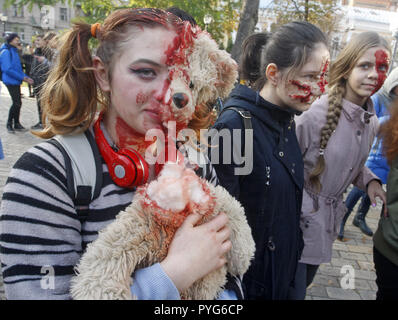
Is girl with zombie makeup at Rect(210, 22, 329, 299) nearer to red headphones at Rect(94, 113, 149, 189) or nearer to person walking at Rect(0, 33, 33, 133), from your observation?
red headphones at Rect(94, 113, 149, 189)

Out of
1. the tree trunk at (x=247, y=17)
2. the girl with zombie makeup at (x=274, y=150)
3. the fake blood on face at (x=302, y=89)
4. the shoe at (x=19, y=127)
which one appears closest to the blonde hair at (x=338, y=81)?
the girl with zombie makeup at (x=274, y=150)

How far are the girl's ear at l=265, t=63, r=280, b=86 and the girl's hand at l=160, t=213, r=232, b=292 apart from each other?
1.22 meters

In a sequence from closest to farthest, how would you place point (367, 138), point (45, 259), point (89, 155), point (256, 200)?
point (45, 259) < point (89, 155) < point (256, 200) < point (367, 138)

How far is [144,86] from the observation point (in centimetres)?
111

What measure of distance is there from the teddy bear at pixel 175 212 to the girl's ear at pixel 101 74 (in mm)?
273

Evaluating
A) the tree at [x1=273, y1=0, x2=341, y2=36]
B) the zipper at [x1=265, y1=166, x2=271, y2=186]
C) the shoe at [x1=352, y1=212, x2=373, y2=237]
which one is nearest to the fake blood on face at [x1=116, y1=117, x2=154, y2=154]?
the zipper at [x1=265, y1=166, x2=271, y2=186]

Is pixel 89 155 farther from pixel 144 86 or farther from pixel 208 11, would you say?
pixel 208 11

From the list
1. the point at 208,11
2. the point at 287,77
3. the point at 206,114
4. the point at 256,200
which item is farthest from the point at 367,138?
the point at 208,11

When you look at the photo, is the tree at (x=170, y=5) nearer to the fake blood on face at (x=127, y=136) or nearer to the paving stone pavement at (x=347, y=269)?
the paving stone pavement at (x=347, y=269)

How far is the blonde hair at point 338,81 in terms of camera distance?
2369mm

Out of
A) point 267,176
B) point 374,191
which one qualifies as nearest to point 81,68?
point 267,176

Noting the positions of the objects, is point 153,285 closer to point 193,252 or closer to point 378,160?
point 193,252
